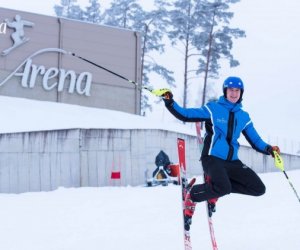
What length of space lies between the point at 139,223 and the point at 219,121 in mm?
4148

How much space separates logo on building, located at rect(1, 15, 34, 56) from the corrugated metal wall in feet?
25.0

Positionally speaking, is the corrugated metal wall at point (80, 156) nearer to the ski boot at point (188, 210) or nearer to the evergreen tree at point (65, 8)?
the ski boot at point (188, 210)

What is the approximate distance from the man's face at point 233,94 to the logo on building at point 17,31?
67.9 ft

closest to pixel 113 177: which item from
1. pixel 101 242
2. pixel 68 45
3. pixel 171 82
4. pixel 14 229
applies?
pixel 68 45

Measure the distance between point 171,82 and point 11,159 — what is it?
82.9 ft

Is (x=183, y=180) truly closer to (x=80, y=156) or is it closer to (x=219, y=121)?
(x=219, y=121)

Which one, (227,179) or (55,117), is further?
(55,117)

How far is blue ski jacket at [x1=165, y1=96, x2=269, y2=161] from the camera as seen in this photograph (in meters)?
5.60

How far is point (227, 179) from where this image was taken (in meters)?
5.46

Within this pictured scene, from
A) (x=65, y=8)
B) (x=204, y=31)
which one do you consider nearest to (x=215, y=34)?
(x=204, y=31)

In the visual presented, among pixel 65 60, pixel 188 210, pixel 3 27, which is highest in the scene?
pixel 3 27

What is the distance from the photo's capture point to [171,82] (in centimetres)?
4134

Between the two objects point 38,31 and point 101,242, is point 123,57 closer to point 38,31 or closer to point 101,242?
point 38,31

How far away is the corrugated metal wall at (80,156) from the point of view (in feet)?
57.7
